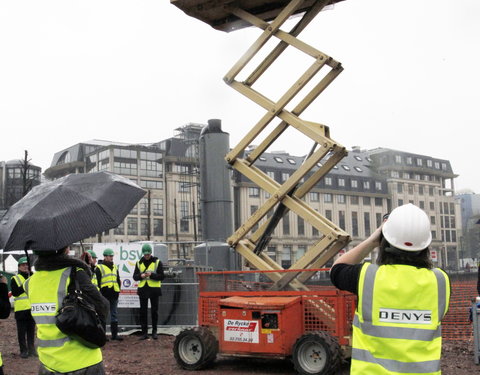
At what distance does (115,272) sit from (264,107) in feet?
19.9

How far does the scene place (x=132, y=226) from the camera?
78.6 meters

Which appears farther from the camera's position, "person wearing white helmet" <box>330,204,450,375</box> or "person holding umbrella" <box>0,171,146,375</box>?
"person holding umbrella" <box>0,171,146,375</box>

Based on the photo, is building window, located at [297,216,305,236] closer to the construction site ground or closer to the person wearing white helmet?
the construction site ground

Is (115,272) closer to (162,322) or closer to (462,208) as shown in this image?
(162,322)

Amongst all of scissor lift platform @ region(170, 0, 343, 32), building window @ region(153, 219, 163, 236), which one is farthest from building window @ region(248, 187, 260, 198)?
scissor lift platform @ region(170, 0, 343, 32)

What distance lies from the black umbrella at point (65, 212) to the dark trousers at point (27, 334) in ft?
23.7

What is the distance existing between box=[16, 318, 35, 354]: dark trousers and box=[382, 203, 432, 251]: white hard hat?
31.0ft

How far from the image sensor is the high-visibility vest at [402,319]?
293cm

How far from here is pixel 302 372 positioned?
809 centimetres

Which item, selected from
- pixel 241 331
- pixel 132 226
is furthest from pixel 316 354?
pixel 132 226

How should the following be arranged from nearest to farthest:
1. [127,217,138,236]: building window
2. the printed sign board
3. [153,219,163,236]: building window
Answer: the printed sign board
[127,217,138,236]: building window
[153,219,163,236]: building window

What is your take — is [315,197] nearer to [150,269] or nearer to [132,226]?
[132,226]

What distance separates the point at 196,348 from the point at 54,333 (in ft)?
17.2

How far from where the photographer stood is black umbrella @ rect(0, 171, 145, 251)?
405 centimetres
